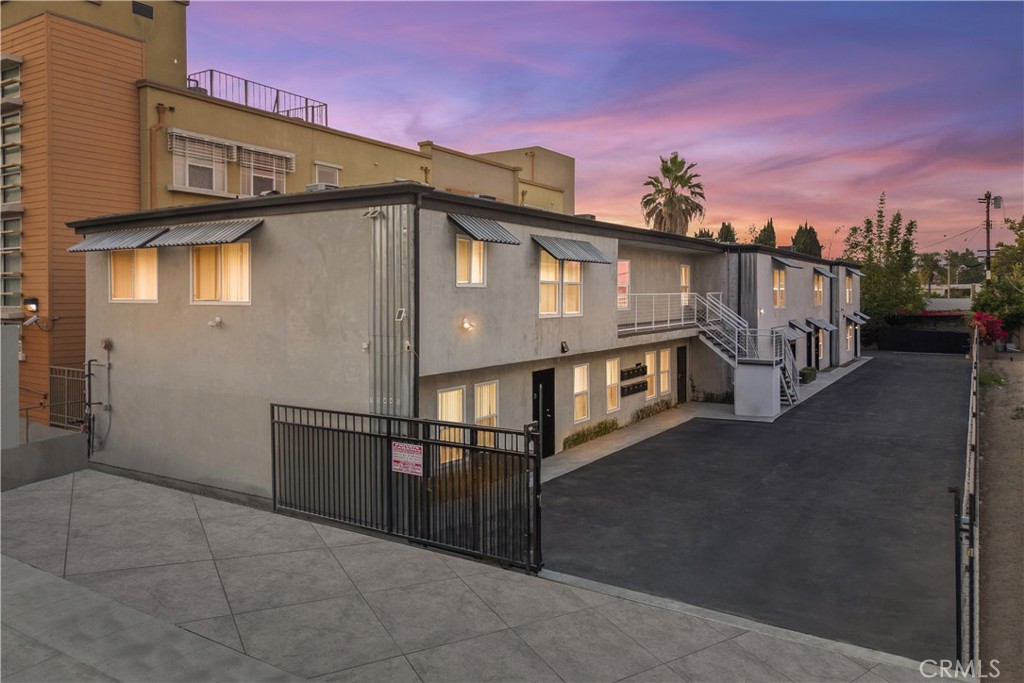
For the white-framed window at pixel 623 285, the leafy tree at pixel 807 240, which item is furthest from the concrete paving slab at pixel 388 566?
the leafy tree at pixel 807 240

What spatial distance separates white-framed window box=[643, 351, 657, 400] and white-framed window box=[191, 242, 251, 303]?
1482 cm

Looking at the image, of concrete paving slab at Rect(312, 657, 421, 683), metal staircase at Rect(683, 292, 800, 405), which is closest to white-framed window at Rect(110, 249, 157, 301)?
concrete paving slab at Rect(312, 657, 421, 683)

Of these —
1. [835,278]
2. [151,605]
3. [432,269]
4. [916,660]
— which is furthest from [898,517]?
[835,278]

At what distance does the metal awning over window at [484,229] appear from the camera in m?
13.1

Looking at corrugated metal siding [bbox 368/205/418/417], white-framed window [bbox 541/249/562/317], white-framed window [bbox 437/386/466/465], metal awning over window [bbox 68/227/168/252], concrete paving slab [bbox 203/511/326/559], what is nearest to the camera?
concrete paving slab [bbox 203/511/326/559]

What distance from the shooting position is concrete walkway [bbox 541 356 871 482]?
17312 mm

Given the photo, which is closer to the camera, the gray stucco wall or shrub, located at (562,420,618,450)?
the gray stucco wall

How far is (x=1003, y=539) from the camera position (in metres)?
12.8

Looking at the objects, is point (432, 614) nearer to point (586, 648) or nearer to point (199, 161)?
point (586, 648)

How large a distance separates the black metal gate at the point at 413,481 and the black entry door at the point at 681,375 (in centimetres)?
1701

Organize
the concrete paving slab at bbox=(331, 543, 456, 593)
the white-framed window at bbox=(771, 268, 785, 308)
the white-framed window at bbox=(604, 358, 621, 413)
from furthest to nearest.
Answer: the white-framed window at bbox=(771, 268, 785, 308), the white-framed window at bbox=(604, 358, 621, 413), the concrete paving slab at bbox=(331, 543, 456, 593)

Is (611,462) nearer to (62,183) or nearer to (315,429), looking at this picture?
(315,429)

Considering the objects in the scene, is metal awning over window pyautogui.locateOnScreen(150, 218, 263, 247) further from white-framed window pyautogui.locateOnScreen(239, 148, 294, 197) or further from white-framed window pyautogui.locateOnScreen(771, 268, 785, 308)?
white-framed window pyautogui.locateOnScreen(771, 268, 785, 308)

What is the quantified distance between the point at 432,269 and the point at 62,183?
12.6m
